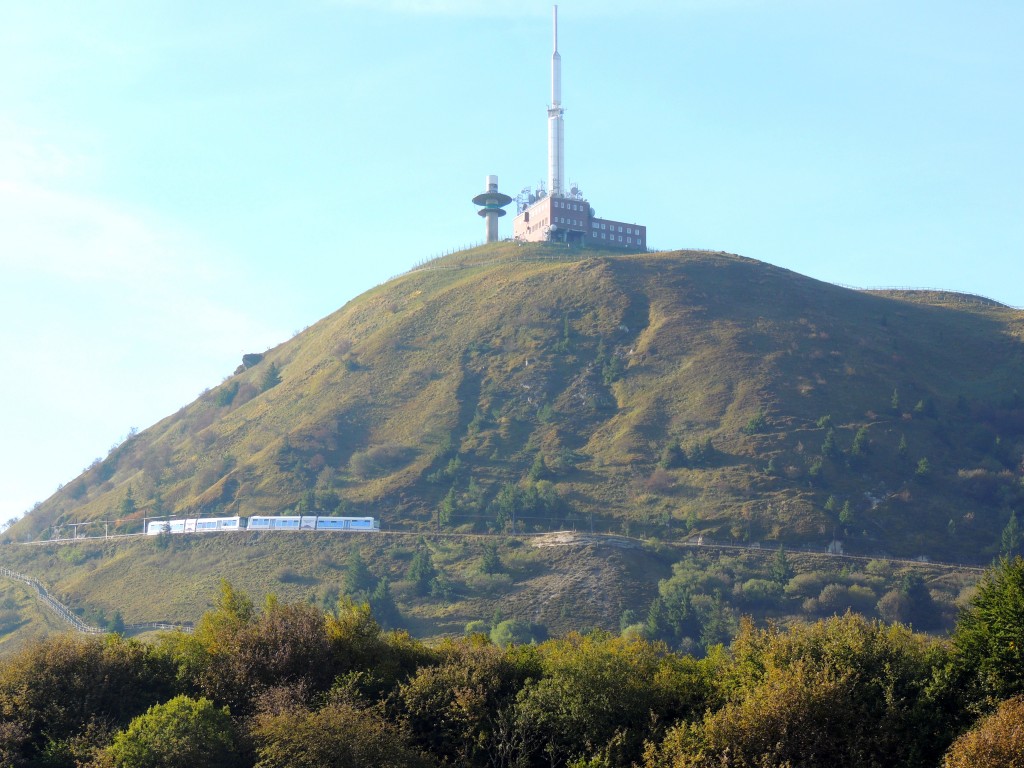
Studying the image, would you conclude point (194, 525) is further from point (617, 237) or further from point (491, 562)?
point (617, 237)

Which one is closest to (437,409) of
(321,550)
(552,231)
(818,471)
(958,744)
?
(321,550)

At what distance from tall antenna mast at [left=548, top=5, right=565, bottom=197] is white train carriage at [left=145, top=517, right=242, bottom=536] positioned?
240 ft

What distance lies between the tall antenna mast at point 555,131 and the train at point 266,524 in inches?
2770

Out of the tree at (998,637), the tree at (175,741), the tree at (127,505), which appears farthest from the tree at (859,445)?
the tree at (175,741)

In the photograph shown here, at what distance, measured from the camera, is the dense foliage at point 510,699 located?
29312 mm

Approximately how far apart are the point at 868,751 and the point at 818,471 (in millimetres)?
71017

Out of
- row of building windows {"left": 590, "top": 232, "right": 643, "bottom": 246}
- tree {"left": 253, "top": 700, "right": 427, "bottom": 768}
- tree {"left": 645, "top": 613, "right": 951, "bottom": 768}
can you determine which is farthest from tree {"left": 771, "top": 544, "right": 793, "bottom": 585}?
row of building windows {"left": 590, "top": 232, "right": 643, "bottom": 246}

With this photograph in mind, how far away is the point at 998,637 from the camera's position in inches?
1194

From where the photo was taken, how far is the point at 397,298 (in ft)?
487

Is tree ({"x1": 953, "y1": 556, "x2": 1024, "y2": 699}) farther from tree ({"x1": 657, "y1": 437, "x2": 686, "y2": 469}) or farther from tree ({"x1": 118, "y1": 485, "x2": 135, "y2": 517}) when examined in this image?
tree ({"x1": 118, "y1": 485, "x2": 135, "y2": 517})

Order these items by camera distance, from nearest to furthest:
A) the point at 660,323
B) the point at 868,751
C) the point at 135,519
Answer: the point at 868,751 → the point at 135,519 → the point at 660,323

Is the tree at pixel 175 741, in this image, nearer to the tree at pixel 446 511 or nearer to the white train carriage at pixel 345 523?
the white train carriage at pixel 345 523

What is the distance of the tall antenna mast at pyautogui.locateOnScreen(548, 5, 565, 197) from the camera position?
492ft

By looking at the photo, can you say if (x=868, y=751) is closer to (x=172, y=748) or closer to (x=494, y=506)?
(x=172, y=748)
